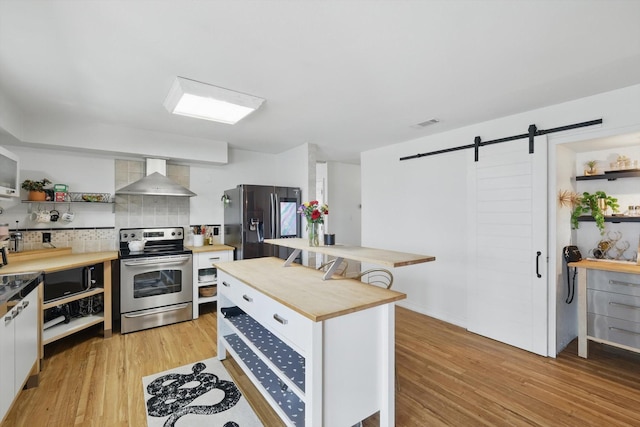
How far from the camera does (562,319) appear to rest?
283 cm

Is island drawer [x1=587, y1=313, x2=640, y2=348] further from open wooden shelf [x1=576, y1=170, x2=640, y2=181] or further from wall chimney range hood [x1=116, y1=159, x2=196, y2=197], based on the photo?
wall chimney range hood [x1=116, y1=159, x2=196, y2=197]

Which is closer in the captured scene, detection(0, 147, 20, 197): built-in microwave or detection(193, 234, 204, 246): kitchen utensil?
detection(0, 147, 20, 197): built-in microwave

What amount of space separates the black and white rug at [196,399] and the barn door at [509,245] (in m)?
2.59

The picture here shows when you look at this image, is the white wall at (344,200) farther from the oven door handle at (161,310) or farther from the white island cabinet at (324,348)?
the white island cabinet at (324,348)

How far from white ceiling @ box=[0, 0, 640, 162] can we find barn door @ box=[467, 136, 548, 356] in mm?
581

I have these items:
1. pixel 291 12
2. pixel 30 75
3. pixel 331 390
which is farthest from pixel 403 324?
pixel 30 75

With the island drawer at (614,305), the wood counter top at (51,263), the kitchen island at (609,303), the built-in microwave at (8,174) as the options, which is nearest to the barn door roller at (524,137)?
the kitchen island at (609,303)

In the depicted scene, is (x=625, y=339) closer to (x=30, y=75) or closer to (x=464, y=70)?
(x=464, y=70)

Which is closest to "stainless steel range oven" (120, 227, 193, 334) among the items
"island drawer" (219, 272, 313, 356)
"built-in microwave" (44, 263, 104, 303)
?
"built-in microwave" (44, 263, 104, 303)

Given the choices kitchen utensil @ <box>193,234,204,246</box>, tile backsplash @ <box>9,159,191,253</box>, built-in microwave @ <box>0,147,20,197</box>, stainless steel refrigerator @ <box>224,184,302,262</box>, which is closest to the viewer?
built-in microwave @ <box>0,147,20,197</box>

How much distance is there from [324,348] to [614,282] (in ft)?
9.34

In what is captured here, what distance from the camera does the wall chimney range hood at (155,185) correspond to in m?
3.43

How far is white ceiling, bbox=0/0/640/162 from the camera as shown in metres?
1.47

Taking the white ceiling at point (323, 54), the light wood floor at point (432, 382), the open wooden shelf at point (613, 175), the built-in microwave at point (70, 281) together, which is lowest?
the light wood floor at point (432, 382)
